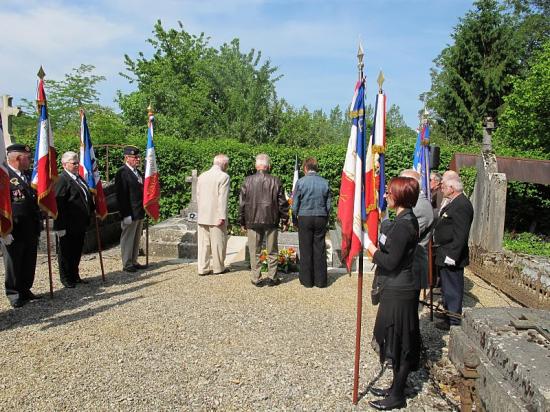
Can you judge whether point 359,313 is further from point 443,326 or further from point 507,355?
point 443,326

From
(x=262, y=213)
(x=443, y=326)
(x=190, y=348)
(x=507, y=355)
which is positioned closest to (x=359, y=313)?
(x=507, y=355)

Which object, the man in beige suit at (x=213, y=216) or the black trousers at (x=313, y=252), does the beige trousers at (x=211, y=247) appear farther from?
the black trousers at (x=313, y=252)

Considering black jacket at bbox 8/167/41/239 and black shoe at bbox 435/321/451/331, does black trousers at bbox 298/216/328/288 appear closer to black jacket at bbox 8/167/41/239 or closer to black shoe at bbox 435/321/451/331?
black shoe at bbox 435/321/451/331

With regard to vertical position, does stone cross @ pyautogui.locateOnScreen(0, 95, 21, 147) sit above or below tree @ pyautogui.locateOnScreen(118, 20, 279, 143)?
below

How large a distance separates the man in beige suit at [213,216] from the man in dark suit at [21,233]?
2508mm

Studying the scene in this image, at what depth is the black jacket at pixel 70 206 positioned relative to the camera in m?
6.46

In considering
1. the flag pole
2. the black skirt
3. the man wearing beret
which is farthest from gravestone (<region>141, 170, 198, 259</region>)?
the black skirt

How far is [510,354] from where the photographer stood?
3.16m

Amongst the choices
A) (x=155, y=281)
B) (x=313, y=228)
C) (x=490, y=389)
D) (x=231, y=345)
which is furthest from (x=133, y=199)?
(x=490, y=389)

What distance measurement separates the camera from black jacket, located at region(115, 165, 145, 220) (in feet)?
24.8

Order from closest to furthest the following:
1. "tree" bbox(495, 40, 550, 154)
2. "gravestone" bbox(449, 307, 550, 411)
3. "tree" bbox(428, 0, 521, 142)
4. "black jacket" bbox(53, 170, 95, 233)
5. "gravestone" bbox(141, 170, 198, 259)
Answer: "gravestone" bbox(449, 307, 550, 411) < "black jacket" bbox(53, 170, 95, 233) < "gravestone" bbox(141, 170, 198, 259) < "tree" bbox(495, 40, 550, 154) < "tree" bbox(428, 0, 521, 142)

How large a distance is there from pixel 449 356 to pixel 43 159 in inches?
217

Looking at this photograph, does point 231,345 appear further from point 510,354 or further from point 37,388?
point 510,354

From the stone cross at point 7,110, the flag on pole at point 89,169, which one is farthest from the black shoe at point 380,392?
the stone cross at point 7,110
